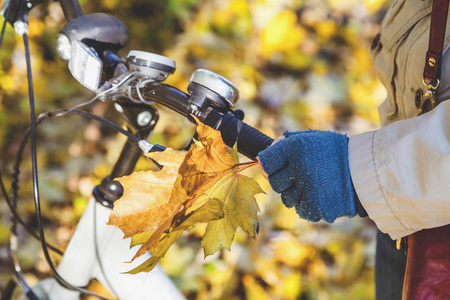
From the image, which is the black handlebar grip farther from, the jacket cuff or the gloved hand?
the jacket cuff

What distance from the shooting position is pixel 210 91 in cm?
67

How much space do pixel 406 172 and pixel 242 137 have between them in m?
0.26

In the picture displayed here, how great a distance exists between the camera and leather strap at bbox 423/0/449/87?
26.4 inches

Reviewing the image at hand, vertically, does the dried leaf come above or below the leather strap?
below

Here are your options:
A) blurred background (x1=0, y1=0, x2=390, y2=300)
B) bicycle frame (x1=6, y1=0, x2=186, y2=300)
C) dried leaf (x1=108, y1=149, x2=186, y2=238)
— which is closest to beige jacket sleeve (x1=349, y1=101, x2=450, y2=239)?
dried leaf (x1=108, y1=149, x2=186, y2=238)

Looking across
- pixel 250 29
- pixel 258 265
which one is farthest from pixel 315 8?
pixel 258 265

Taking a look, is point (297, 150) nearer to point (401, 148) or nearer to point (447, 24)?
point (401, 148)

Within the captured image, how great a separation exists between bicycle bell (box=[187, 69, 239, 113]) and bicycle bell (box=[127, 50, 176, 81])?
88mm

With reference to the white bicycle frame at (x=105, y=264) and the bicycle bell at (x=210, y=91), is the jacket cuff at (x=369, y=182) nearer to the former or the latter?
the bicycle bell at (x=210, y=91)

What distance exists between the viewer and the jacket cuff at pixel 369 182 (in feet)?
2.13

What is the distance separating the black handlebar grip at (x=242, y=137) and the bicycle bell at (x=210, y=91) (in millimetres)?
36

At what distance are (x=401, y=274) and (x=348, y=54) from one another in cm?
193

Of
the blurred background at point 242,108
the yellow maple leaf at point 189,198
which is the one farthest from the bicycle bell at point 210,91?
the blurred background at point 242,108

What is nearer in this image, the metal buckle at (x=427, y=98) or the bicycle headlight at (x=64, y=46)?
the metal buckle at (x=427, y=98)
